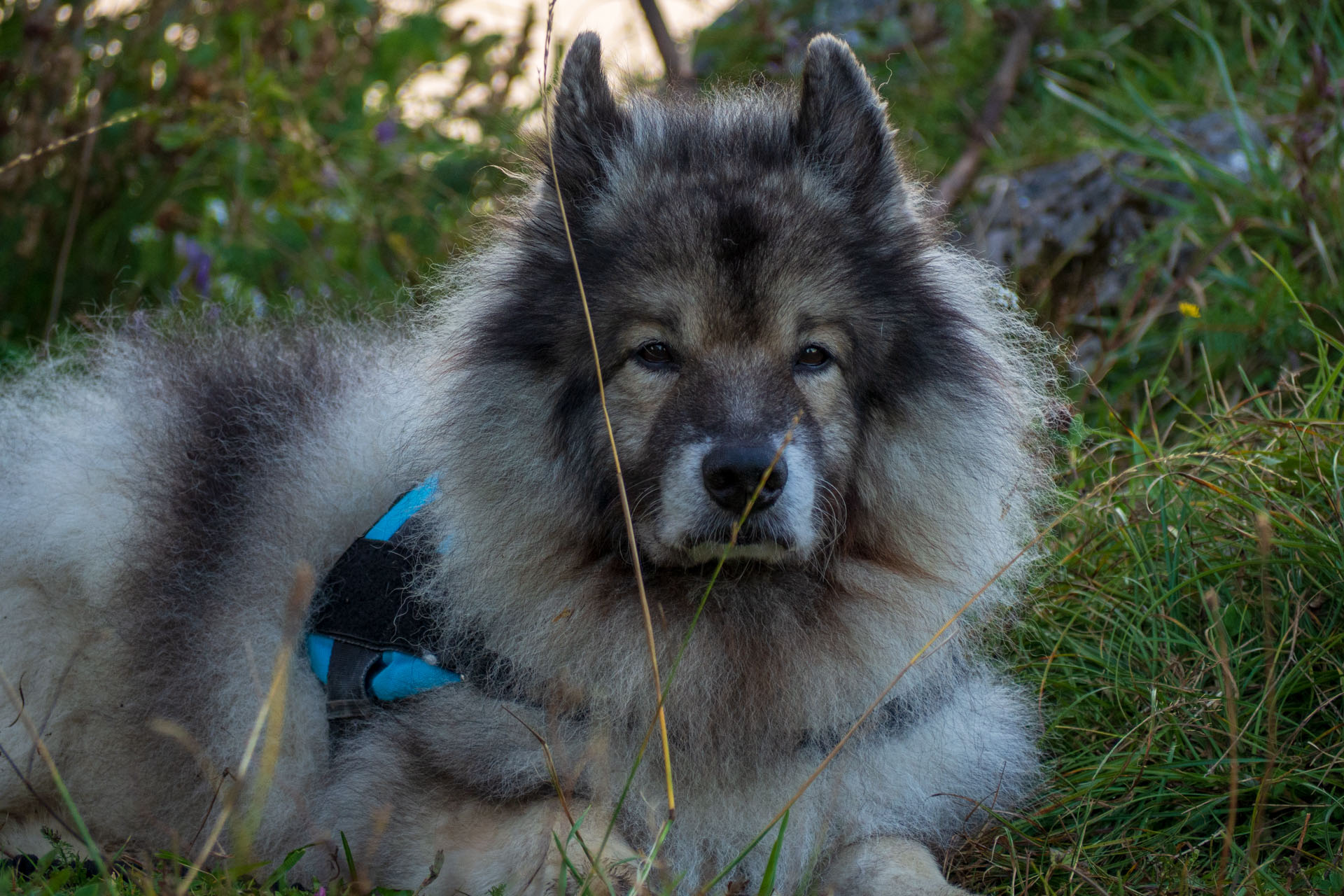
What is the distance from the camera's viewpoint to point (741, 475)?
2.43 metres

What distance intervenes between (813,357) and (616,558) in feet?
2.22

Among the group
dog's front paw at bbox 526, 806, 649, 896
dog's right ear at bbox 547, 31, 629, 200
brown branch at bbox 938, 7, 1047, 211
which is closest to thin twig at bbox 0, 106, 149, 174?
dog's right ear at bbox 547, 31, 629, 200

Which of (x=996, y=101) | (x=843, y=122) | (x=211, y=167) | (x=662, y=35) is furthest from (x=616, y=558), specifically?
(x=996, y=101)

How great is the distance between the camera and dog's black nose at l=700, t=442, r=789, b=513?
2.42 meters

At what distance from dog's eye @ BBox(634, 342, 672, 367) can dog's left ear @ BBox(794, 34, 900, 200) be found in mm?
619

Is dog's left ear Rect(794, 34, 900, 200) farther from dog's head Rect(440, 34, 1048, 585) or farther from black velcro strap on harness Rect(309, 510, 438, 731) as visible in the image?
black velcro strap on harness Rect(309, 510, 438, 731)

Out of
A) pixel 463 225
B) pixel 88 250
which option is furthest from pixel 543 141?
pixel 88 250

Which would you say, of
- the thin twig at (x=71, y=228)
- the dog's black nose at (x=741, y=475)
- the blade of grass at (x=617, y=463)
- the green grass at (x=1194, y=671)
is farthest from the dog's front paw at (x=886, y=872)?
the thin twig at (x=71, y=228)

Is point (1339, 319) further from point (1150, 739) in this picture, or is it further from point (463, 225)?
point (463, 225)

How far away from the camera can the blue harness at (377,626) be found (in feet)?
9.56

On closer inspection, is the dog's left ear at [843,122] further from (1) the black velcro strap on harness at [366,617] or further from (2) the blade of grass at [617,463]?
(1) the black velcro strap on harness at [366,617]

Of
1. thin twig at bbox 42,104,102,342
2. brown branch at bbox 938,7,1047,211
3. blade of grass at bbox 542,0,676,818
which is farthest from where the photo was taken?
brown branch at bbox 938,7,1047,211

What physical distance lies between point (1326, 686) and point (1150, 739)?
20.8 inches

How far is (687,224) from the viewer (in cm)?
265
